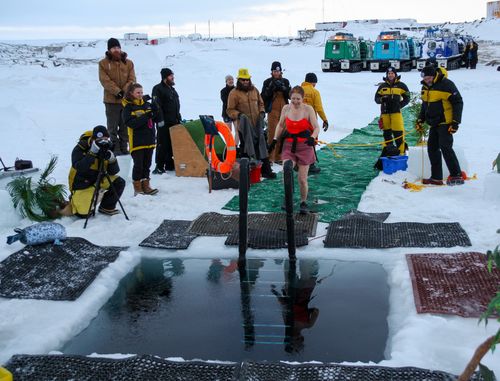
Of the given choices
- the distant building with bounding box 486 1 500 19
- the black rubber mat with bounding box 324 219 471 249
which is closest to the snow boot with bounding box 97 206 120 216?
the black rubber mat with bounding box 324 219 471 249

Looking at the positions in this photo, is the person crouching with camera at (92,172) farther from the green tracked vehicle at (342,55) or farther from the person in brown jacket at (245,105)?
the green tracked vehicle at (342,55)

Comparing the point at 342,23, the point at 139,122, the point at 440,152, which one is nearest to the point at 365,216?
the point at 440,152

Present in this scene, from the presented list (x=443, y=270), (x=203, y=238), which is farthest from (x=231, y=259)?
(x=443, y=270)

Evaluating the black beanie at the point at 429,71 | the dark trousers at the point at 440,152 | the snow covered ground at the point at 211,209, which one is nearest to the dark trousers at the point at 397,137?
the snow covered ground at the point at 211,209

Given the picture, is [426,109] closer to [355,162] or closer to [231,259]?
[355,162]

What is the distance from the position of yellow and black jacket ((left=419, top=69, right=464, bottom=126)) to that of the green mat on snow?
139 cm

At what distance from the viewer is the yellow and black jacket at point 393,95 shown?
902 centimetres

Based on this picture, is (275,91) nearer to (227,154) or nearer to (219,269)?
(227,154)

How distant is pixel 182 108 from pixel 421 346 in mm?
14322

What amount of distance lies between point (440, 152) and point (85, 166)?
15.6 ft

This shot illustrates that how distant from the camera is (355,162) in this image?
10.2 meters

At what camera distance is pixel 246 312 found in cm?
468

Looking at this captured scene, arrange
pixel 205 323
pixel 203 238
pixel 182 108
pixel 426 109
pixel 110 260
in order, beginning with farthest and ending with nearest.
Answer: pixel 182 108 < pixel 426 109 < pixel 203 238 < pixel 110 260 < pixel 205 323

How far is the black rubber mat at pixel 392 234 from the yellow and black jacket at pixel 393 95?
10.2 feet
